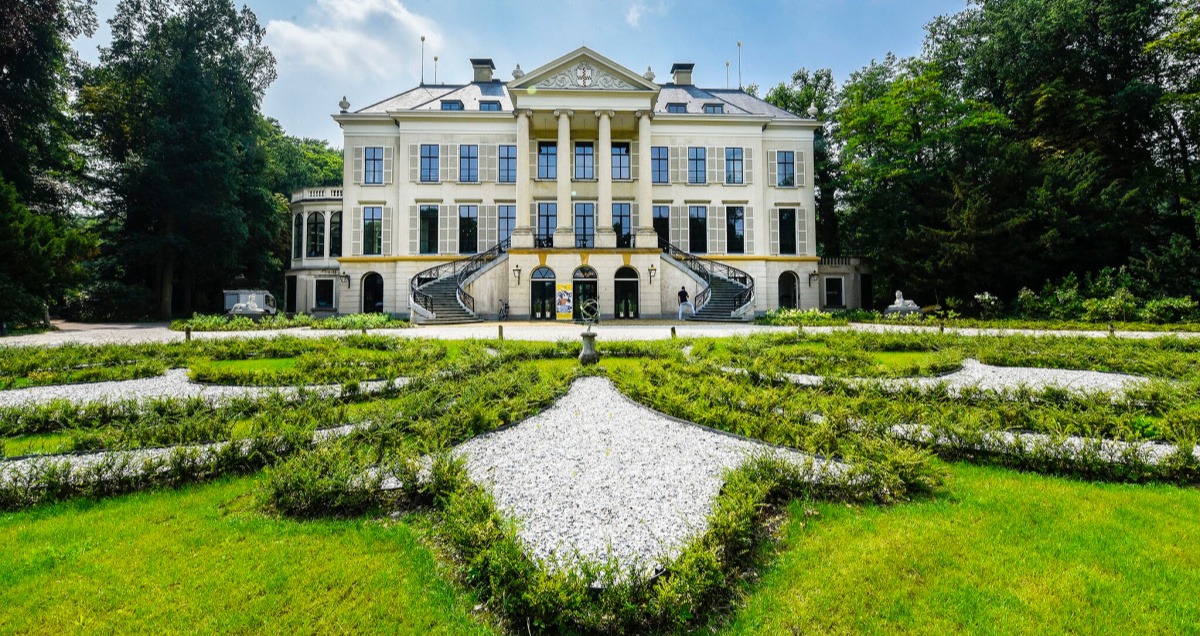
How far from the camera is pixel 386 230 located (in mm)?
27609

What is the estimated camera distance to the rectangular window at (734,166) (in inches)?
1121

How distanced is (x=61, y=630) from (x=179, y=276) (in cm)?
3583

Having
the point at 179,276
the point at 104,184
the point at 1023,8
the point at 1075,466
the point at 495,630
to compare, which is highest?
the point at 1023,8

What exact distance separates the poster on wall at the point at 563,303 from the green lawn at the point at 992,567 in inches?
793

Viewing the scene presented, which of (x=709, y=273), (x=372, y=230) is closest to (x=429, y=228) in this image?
(x=372, y=230)

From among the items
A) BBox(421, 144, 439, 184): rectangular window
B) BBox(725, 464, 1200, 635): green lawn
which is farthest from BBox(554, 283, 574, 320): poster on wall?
BBox(725, 464, 1200, 635): green lawn

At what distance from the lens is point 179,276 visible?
29250 mm

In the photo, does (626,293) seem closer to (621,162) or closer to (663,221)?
(663,221)

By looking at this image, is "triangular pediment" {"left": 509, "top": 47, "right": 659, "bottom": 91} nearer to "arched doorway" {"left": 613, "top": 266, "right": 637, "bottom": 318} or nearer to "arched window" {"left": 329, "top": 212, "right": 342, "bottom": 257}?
"arched doorway" {"left": 613, "top": 266, "right": 637, "bottom": 318}

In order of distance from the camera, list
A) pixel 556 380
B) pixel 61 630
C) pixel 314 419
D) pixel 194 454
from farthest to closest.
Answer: pixel 556 380
pixel 314 419
pixel 194 454
pixel 61 630

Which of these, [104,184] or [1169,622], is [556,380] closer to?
[1169,622]

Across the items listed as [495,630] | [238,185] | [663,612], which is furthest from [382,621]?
[238,185]

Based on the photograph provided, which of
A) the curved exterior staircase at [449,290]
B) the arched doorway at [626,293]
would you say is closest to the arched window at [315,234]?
the curved exterior staircase at [449,290]

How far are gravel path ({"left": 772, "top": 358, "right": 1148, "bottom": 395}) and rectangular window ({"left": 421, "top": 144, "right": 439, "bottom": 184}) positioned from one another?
980 inches
